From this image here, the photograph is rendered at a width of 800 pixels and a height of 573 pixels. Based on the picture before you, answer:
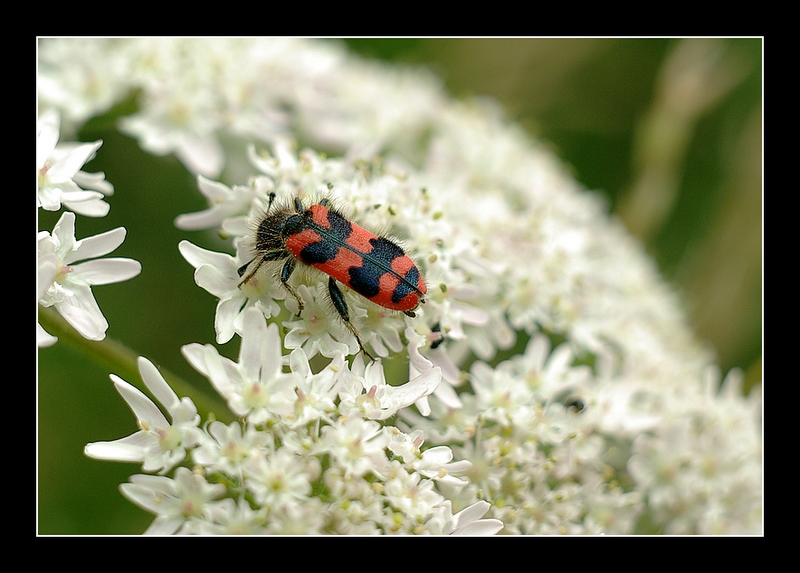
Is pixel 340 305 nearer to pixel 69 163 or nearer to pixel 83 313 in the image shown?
pixel 83 313

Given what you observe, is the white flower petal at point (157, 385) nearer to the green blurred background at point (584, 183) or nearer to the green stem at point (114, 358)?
the green stem at point (114, 358)

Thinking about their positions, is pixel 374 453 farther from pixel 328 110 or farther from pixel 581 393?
pixel 328 110

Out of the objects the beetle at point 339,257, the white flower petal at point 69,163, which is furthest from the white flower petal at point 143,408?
the white flower petal at point 69,163

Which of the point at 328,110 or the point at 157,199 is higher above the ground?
the point at 328,110

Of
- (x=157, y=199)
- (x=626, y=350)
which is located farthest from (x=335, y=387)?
(x=157, y=199)

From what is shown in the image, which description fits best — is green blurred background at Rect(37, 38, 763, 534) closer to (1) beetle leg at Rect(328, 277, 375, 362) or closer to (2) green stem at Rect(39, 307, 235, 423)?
(2) green stem at Rect(39, 307, 235, 423)

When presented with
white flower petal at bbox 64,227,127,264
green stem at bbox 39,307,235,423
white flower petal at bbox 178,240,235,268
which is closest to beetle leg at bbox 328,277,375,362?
white flower petal at bbox 178,240,235,268
